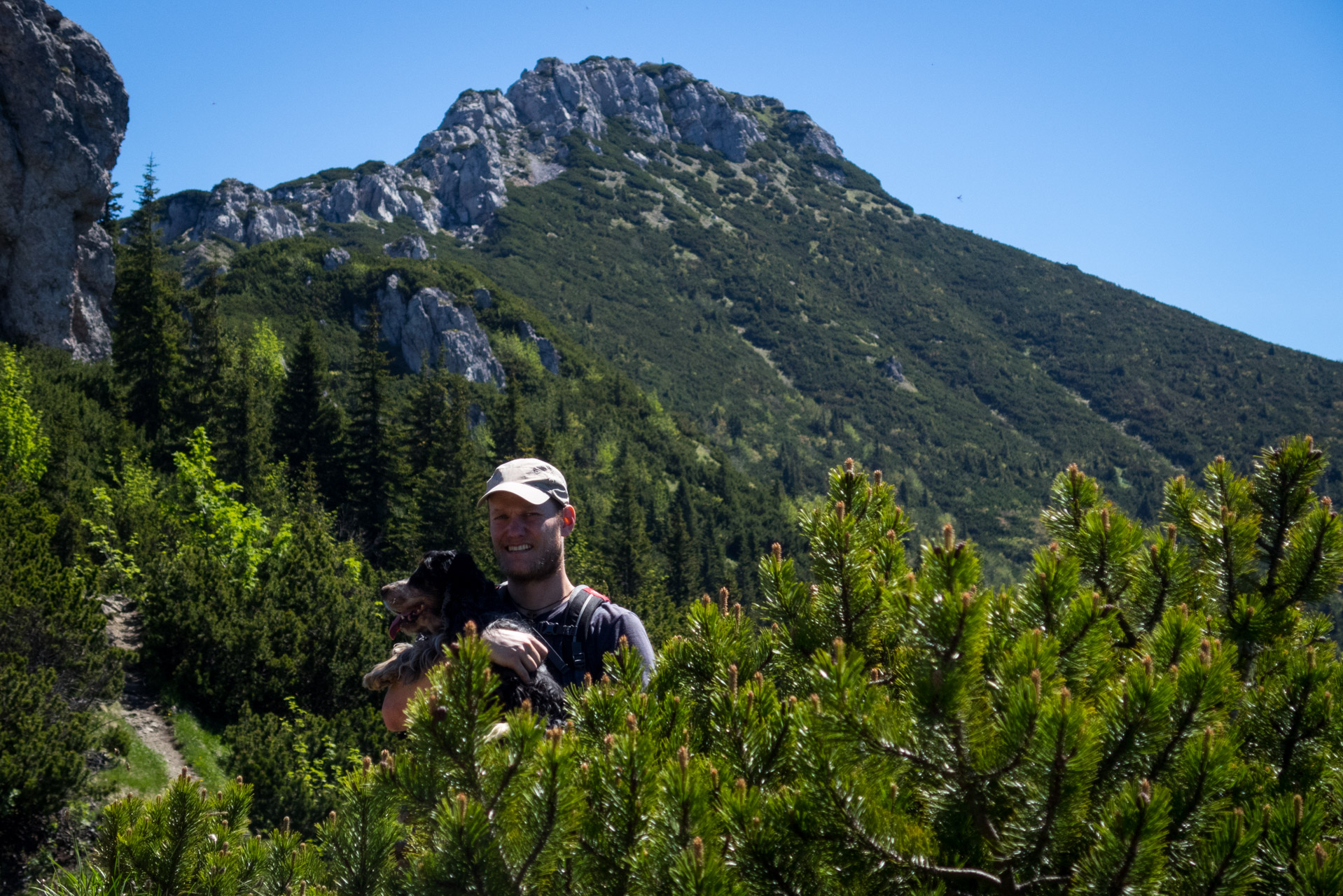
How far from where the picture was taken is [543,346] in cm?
11000

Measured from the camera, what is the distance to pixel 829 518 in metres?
2.56

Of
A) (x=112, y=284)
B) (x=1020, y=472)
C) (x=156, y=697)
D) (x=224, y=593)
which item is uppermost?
(x=1020, y=472)

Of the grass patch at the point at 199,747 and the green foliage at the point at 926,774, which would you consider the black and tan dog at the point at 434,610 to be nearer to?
the green foliage at the point at 926,774

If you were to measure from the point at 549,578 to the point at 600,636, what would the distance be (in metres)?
0.35

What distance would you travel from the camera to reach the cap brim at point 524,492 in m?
A: 2.96

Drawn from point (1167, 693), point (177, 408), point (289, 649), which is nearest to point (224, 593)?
point (289, 649)

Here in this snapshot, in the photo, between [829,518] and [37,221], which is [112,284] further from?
[829,518]

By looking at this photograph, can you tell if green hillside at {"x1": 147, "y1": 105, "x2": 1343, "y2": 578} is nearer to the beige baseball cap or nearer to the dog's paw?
the beige baseball cap

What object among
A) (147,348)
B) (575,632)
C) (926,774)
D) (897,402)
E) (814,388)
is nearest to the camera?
(926,774)

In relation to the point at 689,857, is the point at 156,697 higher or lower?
lower

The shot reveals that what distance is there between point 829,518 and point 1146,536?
4.43ft

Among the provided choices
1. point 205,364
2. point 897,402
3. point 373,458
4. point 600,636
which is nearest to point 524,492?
point 600,636

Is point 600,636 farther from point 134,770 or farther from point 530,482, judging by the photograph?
point 134,770

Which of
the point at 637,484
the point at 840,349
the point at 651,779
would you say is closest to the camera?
the point at 651,779
